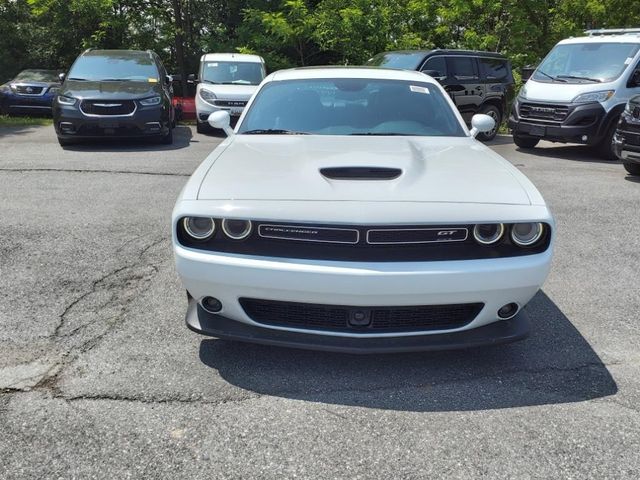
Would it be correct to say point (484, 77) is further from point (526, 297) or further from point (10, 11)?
point (10, 11)

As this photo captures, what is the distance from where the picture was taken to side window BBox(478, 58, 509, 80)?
44.2 feet

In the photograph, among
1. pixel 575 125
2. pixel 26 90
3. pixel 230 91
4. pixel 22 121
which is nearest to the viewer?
pixel 575 125

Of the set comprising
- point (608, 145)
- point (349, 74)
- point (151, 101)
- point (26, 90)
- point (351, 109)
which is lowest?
point (26, 90)

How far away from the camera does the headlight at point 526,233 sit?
128 inches

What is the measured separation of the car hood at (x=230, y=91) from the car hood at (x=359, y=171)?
31.1ft

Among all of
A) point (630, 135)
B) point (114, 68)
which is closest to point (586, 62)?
point (630, 135)

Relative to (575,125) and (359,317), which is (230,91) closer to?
(575,125)

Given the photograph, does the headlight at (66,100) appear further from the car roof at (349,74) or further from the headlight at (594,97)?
the headlight at (594,97)

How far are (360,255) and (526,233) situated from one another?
2.91 feet

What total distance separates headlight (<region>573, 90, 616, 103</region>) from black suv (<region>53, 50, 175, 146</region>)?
728 centimetres

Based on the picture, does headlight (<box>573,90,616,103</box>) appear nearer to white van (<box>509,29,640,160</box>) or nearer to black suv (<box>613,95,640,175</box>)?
white van (<box>509,29,640,160</box>)

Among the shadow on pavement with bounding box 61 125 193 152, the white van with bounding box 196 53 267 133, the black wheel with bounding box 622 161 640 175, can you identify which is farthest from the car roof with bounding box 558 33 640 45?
the shadow on pavement with bounding box 61 125 193 152

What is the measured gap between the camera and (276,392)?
3.21 m

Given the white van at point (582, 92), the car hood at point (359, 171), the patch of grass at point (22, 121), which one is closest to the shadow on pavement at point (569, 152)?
the white van at point (582, 92)
